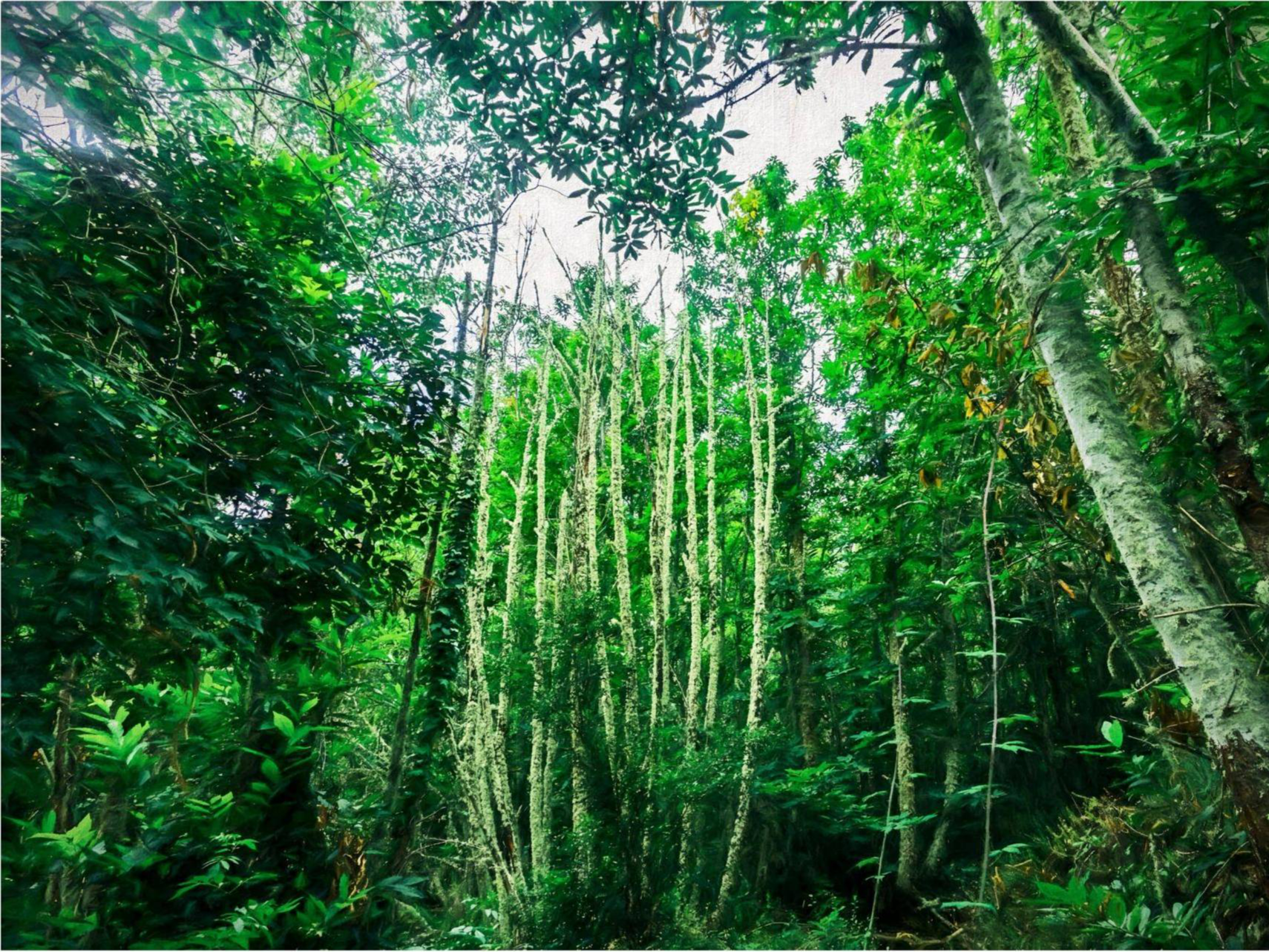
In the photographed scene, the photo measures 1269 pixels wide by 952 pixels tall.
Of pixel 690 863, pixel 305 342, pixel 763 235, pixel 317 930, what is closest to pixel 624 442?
pixel 763 235

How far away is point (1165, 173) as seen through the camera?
5.41 feet

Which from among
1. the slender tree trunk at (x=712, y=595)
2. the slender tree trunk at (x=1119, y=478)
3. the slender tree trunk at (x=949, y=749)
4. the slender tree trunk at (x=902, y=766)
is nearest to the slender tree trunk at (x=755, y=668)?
the slender tree trunk at (x=712, y=595)

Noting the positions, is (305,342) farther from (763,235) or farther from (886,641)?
(886,641)

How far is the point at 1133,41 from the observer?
2.08 metres

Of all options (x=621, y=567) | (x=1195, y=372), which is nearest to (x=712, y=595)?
(x=621, y=567)

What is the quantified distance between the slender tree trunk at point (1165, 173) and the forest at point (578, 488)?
0.04 ft

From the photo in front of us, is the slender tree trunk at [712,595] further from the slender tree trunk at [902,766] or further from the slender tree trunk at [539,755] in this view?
the slender tree trunk at [902,766]

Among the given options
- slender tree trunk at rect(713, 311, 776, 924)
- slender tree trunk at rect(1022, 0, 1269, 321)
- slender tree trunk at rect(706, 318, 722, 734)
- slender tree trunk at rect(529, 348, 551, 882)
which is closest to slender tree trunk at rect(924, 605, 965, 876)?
slender tree trunk at rect(713, 311, 776, 924)

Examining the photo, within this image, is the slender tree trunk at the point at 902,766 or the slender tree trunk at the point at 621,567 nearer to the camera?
the slender tree trunk at the point at 621,567

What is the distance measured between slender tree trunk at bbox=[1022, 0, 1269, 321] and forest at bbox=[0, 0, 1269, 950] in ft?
0.04

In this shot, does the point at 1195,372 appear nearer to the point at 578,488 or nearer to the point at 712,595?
the point at 578,488

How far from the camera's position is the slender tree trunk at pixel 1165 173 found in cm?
166

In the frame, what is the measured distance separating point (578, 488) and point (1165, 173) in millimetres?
4420

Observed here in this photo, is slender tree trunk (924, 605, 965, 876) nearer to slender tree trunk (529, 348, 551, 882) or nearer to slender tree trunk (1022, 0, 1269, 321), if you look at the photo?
slender tree trunk (529, 348, 551, 882)
